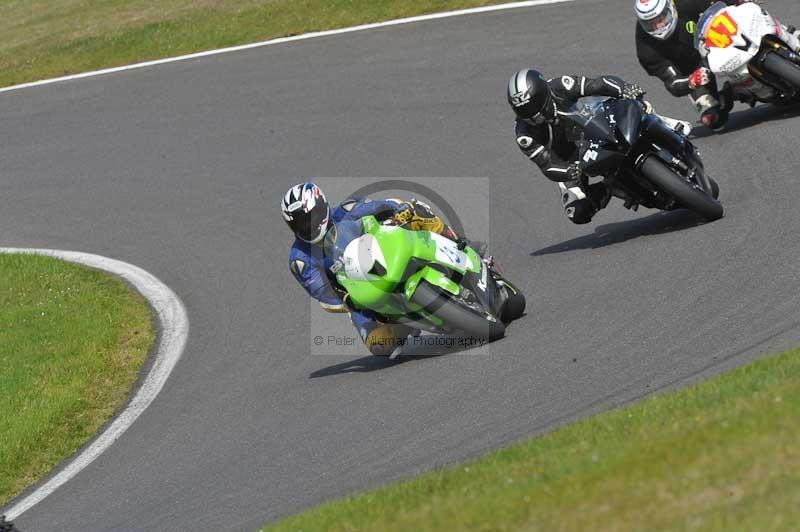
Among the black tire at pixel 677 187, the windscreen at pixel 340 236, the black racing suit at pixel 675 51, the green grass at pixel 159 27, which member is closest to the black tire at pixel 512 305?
the windscreen at pixel 340 236

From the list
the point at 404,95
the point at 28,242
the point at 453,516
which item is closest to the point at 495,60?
the point at 404,95

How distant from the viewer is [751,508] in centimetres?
469

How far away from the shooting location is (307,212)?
929 centimetres

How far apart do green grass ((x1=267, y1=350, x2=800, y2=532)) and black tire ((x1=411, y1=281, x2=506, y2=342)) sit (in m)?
2.28

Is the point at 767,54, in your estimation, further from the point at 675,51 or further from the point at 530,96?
the point at 530,96

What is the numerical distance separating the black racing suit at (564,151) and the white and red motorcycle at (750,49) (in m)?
1.76

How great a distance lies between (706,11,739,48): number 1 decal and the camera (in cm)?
1181

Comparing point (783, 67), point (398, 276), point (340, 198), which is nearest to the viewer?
point (398, 276)

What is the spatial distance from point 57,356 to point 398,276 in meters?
4.09

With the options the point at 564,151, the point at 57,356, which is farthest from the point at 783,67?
the point at 57,356

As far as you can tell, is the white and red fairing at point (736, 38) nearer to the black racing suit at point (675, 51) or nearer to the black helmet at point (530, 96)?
the black racing suit at point (675, 51)

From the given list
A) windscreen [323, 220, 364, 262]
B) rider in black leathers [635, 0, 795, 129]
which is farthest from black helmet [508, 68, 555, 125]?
rider in black leathers [635, 0, 795, 129]

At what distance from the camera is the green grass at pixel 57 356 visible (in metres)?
9.73

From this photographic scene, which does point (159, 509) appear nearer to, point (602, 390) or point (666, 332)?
point (602, 390)
